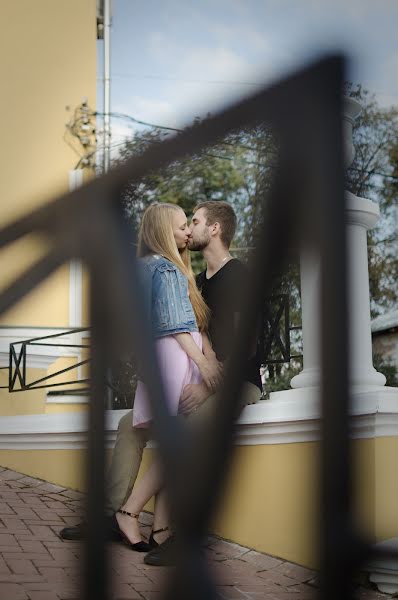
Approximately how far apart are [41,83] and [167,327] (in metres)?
7.18

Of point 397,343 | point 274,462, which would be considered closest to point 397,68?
point 397,343

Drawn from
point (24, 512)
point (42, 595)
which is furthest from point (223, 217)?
point (24, 512)

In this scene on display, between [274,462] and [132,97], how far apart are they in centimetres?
612

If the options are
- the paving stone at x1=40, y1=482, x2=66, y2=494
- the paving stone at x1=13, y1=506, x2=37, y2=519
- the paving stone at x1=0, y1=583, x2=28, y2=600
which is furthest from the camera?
the paving stone at x1=40, y1=482, x2=66, y2=494

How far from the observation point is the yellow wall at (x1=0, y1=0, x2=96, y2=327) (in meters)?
7.49

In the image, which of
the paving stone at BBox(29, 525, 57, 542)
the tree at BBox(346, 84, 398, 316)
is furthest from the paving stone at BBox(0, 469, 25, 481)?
the tree at BBox(346, 84, 398, 316)

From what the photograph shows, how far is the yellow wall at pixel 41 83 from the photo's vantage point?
749 centimetres

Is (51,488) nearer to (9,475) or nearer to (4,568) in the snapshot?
(9,475)

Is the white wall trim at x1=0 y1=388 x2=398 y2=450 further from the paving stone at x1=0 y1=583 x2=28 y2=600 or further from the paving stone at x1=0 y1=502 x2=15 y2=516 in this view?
the paving stone at x1=0 y1=583 x2=28 y2=600

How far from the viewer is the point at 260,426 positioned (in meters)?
1.66

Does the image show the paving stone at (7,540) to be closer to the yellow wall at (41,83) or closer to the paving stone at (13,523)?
the paving stone at (13,523)

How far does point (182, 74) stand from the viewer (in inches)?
363

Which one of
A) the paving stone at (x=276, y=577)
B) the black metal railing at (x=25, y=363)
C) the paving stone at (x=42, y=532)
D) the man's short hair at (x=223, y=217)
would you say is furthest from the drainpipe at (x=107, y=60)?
the man's short hair at (x=223, y=217)

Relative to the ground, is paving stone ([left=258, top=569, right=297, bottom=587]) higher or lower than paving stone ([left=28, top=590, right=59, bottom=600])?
lower
